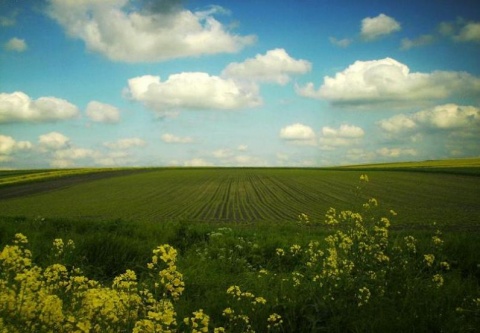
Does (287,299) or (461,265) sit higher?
(287,299)

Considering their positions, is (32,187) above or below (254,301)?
below

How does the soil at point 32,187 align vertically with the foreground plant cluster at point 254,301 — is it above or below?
below

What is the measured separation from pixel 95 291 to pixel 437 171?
74.5m

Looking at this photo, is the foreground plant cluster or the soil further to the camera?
the soil

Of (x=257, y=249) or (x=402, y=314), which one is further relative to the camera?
(x=257, y=249)

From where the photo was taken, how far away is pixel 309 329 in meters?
5.22

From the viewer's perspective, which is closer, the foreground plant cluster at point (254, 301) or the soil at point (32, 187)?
the foreground plant cluster at point (254, 301)

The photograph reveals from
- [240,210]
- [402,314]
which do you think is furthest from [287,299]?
Answer: [240,210]

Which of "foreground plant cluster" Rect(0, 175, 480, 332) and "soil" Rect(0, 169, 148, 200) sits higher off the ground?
"foreground plant cluster" Rect(0, 175, 480, 332)

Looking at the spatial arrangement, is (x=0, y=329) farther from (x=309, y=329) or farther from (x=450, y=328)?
(x=450, y=328)

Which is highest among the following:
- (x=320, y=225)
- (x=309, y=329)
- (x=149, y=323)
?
(x=149, y=323)

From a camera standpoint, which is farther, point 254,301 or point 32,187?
point 32,187

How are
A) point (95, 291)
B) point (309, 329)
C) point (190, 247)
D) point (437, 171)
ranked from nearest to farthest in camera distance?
1. point (95, 291)
2. point (309, 329)
3. point (190, 247)
4. point (437, 171)

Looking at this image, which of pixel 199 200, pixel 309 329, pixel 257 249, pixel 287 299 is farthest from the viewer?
pixel 199 200
